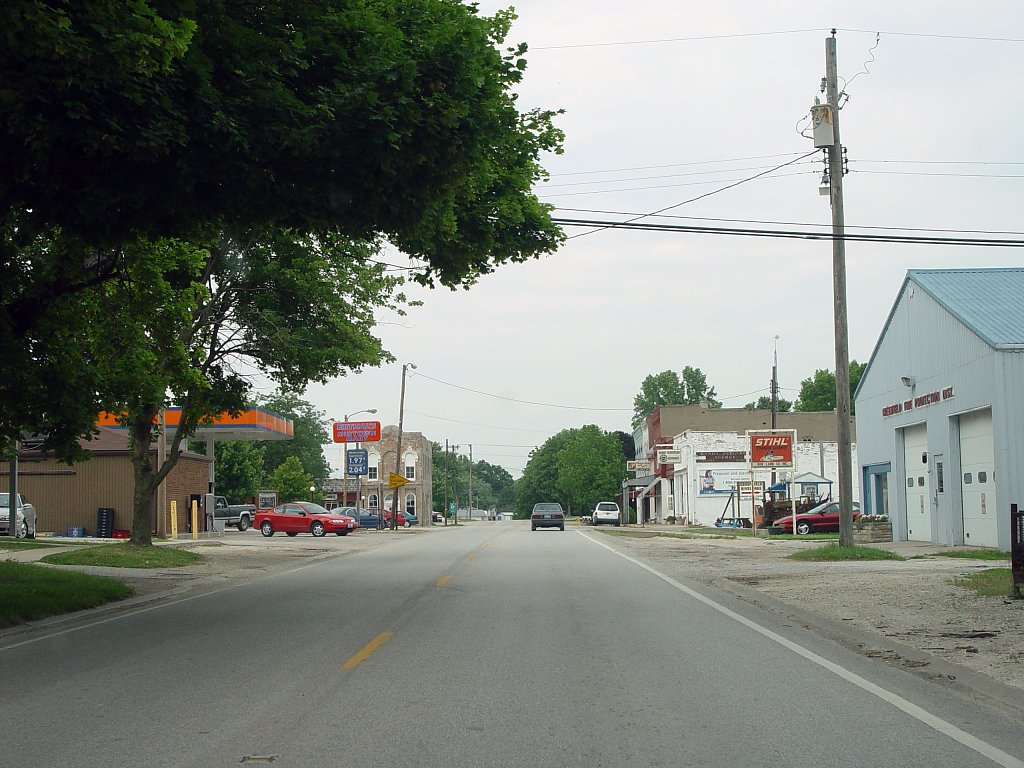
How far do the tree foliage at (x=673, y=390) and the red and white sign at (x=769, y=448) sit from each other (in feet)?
259

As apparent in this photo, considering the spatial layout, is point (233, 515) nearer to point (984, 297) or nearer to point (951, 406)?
point (951, 406)

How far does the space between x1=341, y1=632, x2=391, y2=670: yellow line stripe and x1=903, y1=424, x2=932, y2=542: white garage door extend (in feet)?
73.7

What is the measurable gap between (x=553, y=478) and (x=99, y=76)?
446 feet

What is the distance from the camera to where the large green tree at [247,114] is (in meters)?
8.70

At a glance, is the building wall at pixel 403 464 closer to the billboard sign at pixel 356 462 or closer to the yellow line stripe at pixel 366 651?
the billboard sign at pixel 356 462

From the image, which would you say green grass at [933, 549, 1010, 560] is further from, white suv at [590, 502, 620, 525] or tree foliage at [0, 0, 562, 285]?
white suv at [590, 502, 620, 525]

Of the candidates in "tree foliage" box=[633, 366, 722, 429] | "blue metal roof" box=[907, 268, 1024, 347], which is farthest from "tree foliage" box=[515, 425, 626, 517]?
"blue metal roof" box=[907, 268, 1024, 347]

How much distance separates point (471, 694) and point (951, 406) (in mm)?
22931

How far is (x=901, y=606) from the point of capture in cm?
1354

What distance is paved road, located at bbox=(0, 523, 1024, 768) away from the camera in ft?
20.0

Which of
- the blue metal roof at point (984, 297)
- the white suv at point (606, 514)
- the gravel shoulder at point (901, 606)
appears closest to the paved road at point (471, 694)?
the gravel shoulder at point (901, 606)

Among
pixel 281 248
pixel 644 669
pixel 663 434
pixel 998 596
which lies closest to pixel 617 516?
pixel 663 434

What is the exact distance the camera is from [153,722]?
6.92m

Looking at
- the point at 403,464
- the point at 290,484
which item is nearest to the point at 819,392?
the point at 403,464
